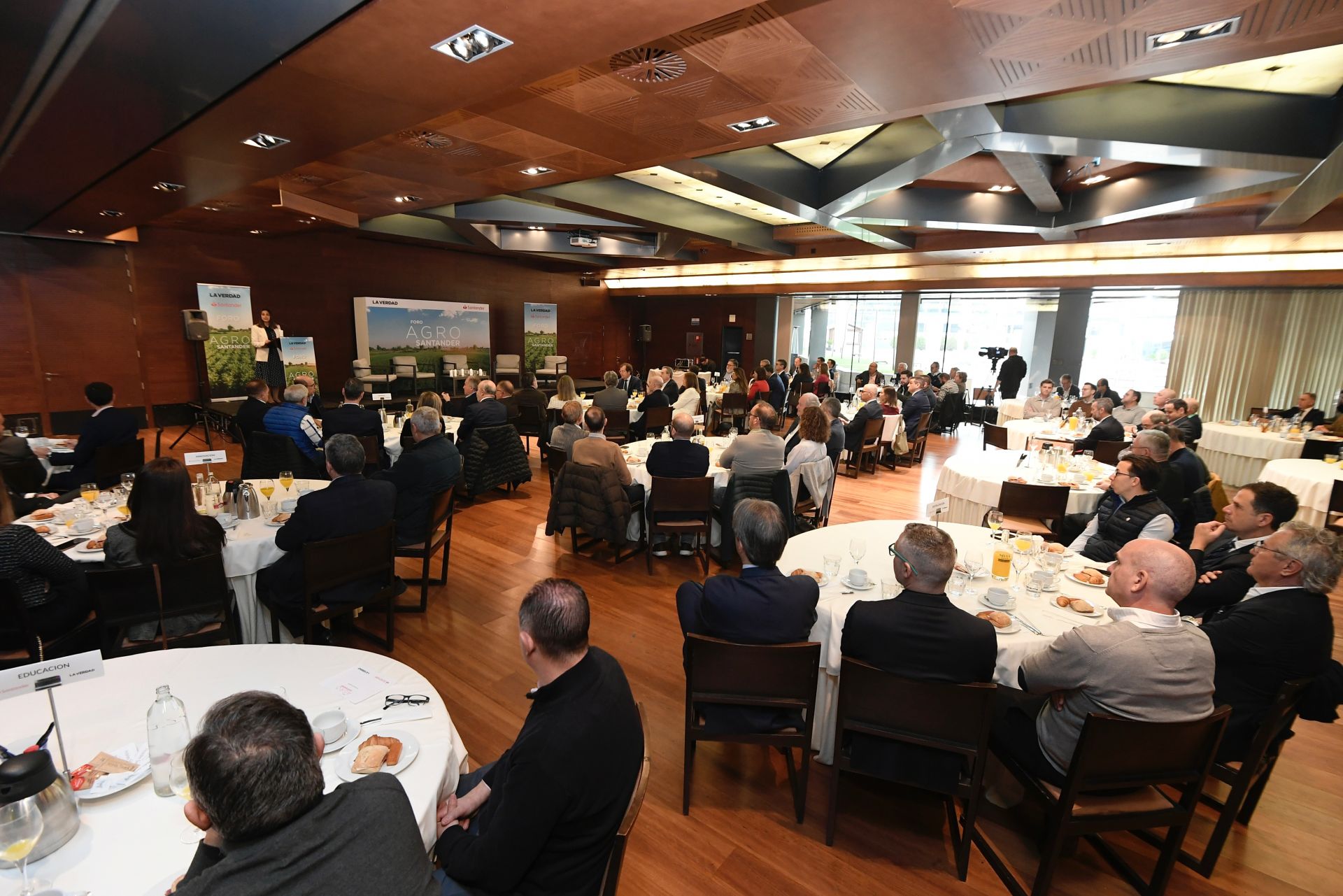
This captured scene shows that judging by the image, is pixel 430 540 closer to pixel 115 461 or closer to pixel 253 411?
pixel 253 411

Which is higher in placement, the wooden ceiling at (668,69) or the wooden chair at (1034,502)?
the wooden ceiling at (668,69)

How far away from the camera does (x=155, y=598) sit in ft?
9.29

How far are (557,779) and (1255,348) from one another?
1508cm

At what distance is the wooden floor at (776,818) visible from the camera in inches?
91.0

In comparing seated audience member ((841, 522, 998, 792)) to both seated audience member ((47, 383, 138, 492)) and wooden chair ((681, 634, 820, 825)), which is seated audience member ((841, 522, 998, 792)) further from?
seated audience member ((47, 383, 138, 492))

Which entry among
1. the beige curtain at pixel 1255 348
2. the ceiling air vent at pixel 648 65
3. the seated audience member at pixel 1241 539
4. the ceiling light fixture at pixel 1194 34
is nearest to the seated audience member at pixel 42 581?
the ceiling air vent at pixel 648 65

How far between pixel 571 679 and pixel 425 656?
2704 millimetres

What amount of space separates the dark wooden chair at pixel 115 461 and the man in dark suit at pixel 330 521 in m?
3.59

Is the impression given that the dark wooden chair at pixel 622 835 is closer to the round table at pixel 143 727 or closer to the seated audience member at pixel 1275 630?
the round table at pixel 143 727

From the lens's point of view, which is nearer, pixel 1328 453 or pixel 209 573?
pixel 209 573

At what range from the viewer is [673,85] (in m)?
3.50

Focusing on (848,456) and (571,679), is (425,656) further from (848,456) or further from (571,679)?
(848,456)

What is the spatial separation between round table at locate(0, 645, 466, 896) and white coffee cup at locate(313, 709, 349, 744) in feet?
0.19

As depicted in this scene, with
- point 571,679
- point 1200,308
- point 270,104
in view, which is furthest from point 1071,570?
point 1200,308
